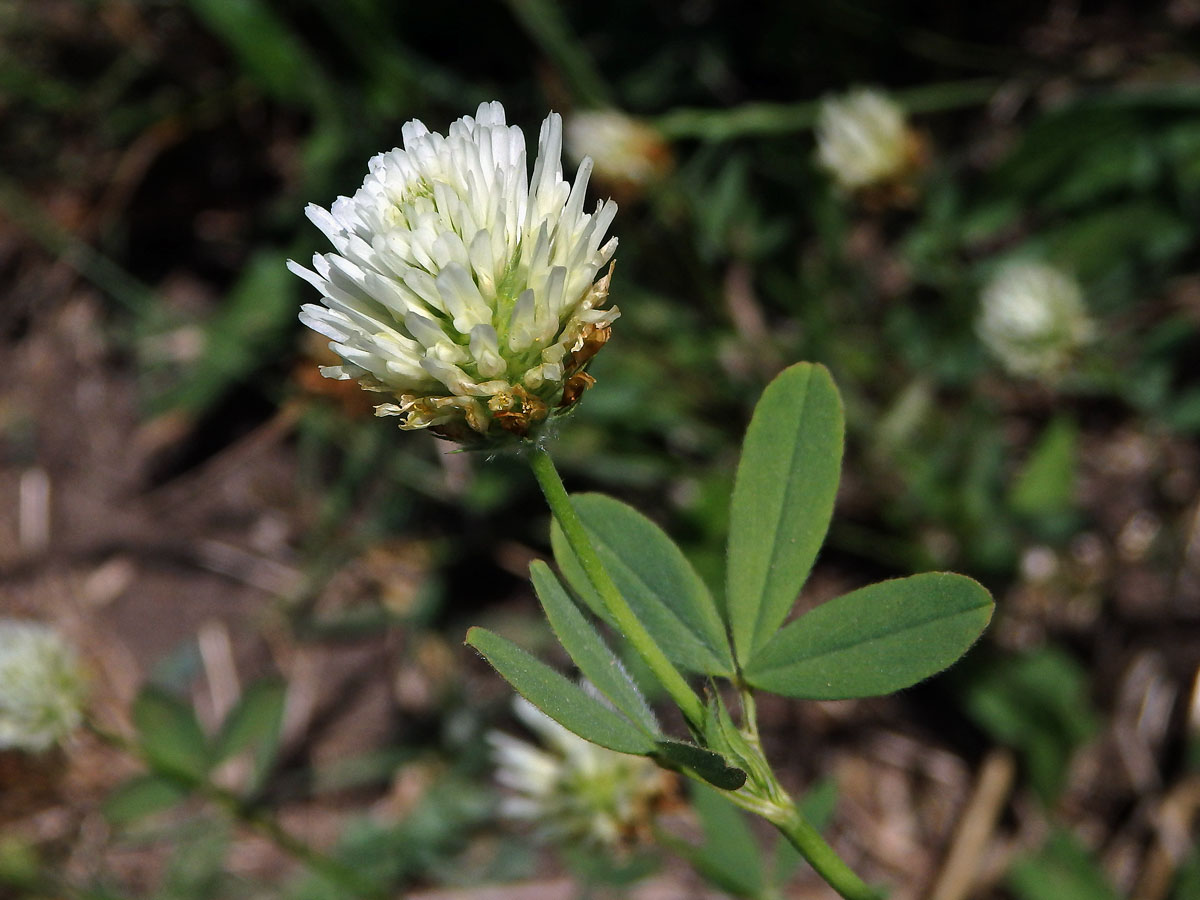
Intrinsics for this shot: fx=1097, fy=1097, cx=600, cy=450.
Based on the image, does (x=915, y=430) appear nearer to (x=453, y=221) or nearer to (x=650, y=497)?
(x=650, y=497)

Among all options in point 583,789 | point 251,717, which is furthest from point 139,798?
point 583,789

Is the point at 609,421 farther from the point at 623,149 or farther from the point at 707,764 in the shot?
the point at 707,764

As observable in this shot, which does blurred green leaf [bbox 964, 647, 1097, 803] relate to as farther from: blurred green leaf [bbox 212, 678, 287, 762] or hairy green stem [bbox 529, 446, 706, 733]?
hairy green stem [bbox 529, 446, 706, 733]

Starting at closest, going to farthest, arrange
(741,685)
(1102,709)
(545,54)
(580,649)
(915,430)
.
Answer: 1. (580,649)
2. (741,685)
3. (1102,709)
4. (915,430)
5. (545,54)

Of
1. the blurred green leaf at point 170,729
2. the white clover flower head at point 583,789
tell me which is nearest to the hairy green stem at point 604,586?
the white clover flower head at point 583,789

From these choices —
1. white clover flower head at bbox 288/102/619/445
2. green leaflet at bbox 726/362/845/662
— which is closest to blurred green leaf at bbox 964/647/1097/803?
green leaflet at bbox 726/362/845/662

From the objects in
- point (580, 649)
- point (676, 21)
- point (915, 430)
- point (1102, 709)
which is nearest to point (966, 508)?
point (915, 430)

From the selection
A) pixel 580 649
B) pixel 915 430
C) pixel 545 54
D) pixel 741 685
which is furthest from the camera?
pixel 545 54
